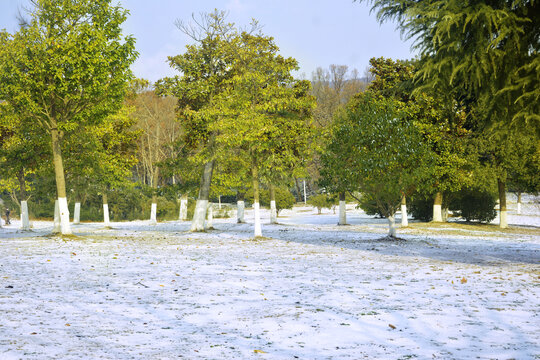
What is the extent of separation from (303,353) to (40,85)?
17.1 m

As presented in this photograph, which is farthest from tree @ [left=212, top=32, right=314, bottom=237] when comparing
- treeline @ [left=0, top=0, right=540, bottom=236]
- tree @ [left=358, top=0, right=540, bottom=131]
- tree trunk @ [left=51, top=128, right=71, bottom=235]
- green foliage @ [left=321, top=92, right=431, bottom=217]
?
tree @ [left=358, top=0, right=540, bottom=131]

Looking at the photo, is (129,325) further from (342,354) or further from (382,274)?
(382,274)

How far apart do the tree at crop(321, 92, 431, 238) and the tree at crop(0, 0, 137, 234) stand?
1003 cm

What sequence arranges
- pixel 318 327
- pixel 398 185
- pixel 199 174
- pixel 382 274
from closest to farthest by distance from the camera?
pixel 318 327
pixel 382 274
pixel 398 185
pixel 199 174

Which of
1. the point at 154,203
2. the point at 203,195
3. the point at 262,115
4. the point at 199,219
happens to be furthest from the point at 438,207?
the point at 154,203

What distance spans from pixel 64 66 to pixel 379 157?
537 inches

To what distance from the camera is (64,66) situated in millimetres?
18734

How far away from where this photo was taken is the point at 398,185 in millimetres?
19875

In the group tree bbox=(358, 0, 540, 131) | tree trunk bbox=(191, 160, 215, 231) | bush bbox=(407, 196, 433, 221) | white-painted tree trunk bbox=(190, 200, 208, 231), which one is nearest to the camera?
tree bbox=(358, 0, 540, 131)

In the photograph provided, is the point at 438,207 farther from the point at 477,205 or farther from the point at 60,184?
the point at 60,184

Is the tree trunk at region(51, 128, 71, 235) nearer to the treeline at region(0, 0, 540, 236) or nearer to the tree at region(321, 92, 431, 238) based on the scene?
the treeline at region(0, 0, 540, 236)

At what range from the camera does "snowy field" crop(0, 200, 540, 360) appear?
18.0 ft

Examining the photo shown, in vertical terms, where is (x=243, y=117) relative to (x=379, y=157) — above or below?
above

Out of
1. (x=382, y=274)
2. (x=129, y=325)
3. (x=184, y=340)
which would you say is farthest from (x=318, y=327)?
(x=382, y=274)
